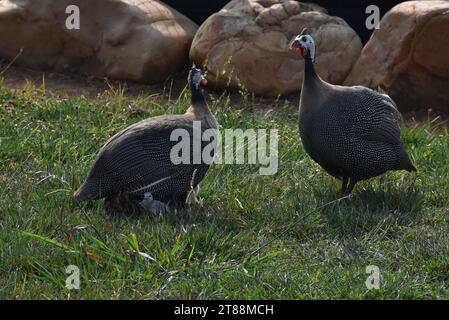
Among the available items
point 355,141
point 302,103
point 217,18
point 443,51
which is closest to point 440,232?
point 355,141

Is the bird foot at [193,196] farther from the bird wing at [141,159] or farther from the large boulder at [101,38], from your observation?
the large boulder at [101,38]

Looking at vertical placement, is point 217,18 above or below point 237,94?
above

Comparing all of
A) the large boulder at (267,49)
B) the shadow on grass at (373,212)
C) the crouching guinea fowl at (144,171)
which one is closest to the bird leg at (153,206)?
the crouching guinea fowl at (144,171)

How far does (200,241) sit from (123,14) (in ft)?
11.0

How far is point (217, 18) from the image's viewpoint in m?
7.13

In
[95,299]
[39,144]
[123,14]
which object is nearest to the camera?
[95,299]

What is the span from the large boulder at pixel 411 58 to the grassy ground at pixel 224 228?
2.17 feet

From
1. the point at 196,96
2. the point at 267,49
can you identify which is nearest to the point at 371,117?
the point at 196,96

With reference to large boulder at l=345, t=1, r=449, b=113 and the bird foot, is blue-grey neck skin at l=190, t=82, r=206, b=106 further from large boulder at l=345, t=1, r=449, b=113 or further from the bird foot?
large boulder at l=345, t=1, r=449, b=113

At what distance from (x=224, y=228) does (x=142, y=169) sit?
515 millimetres

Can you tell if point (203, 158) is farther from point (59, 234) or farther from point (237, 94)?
point (237, 94)

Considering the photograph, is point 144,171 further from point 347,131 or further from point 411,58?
point 411,58

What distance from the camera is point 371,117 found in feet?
17.4

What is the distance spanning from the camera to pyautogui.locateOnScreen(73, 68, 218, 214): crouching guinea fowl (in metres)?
4.85
